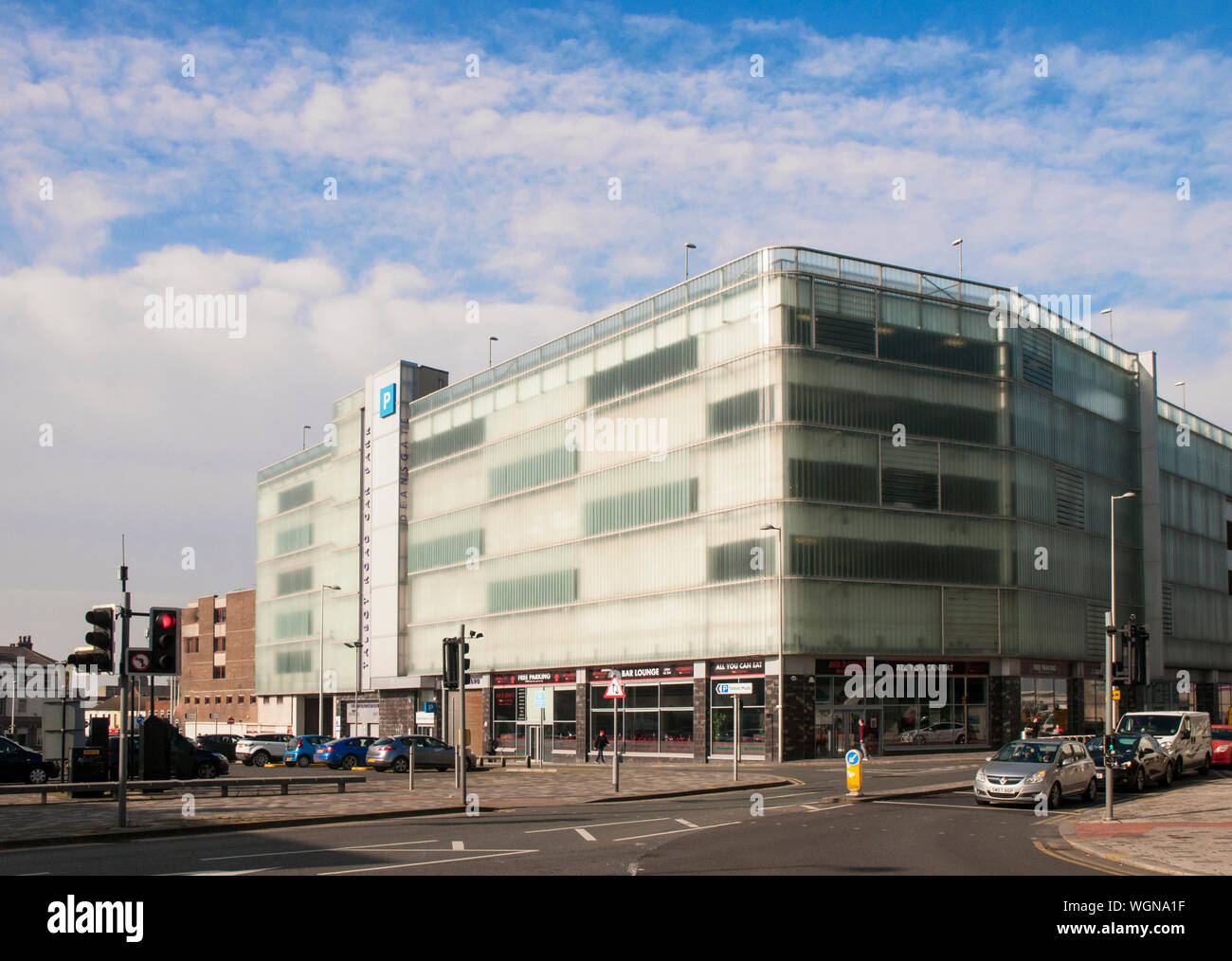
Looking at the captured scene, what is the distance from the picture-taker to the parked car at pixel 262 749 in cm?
6009

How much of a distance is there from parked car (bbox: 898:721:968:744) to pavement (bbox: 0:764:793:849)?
43.1 ft

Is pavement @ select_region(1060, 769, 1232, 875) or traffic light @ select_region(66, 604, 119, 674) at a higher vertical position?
traffic light @ select_region(66, 604, 119, 674)

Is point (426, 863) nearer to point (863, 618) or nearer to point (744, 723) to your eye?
point (744, 723)

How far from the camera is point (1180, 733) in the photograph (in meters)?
33.8

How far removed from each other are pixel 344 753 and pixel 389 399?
31102 millimetres

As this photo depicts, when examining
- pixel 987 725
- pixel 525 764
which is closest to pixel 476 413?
pixel 525 764

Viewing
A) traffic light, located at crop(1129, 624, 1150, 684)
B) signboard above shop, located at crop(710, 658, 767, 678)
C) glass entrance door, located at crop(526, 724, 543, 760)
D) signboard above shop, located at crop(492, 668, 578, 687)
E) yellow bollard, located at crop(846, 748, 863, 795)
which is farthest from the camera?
signboard above shop, located at crop(492, 668, 578, 687)

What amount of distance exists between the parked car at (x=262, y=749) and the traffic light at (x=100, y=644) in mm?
41514

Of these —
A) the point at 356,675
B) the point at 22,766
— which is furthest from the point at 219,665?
the point at 22,766

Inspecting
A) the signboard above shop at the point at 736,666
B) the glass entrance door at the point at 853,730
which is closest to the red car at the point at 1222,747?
the glass entrance door at the point at 853,730

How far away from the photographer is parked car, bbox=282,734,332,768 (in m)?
57.0

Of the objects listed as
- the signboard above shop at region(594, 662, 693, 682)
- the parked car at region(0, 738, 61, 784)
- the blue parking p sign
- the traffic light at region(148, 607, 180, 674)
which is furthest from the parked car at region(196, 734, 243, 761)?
the traffic light at region(148, 607, 180, 674)

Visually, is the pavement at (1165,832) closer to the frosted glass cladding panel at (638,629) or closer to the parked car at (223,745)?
the frosted glass cladding panel at (638,629)

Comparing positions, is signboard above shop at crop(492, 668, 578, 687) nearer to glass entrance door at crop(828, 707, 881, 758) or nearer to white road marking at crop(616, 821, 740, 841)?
glass entrance door at crop(828, 707, 881, 758)
